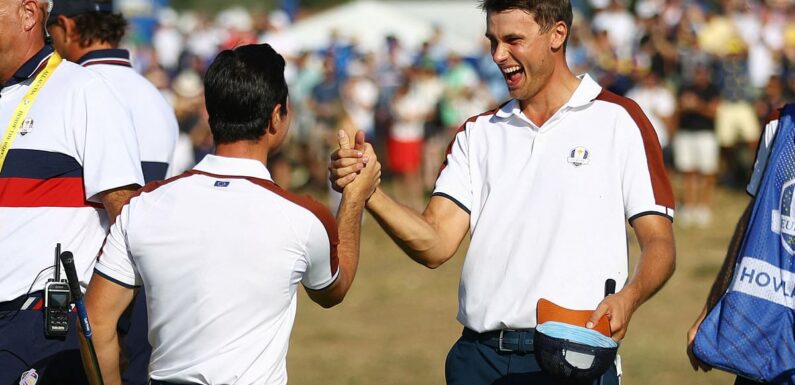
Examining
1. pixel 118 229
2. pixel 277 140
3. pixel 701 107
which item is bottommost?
pixel 701 107

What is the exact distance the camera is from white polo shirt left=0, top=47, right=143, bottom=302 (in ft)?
15.2

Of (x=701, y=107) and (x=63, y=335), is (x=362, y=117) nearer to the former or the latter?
→ (x=701, y=107)

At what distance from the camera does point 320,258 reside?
391cm

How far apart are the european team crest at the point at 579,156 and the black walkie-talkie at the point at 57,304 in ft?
6.54

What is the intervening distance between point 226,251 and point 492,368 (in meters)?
1.23

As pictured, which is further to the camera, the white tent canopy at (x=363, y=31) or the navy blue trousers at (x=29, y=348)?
the white tent canopy at (x=363, y=31)

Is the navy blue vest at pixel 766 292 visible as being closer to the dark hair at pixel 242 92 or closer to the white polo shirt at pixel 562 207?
the white polo shirt at pixel 562 207

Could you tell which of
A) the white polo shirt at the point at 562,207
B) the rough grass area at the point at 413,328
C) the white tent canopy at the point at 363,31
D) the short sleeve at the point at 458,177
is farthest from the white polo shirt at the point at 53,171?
the white tent canopy at the point at 363,31

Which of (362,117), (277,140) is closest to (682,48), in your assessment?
(362,117)

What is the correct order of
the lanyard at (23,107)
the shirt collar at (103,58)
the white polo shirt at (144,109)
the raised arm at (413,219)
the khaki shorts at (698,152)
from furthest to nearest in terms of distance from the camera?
the khaki shorts at (698,152)
the shirt collar at (103,58)
the white polo shirt at (144,109)
the lanyard at (23,107)
the raised arm at (413,219)

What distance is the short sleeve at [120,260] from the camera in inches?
154

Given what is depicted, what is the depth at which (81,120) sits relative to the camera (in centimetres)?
466

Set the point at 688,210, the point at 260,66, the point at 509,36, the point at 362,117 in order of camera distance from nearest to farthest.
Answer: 1. the point at 260,66
2. the point at 509,36
3. the point at 688,210
4. the point at 362,117

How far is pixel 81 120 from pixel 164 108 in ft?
3.06
